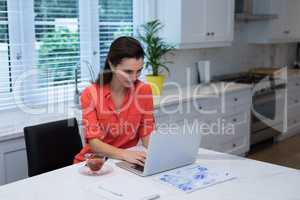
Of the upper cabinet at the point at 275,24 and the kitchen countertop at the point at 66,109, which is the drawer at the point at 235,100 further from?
the upper cabinet at the point at 275,24

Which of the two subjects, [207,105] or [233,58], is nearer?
[207,105]

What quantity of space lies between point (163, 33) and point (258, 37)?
1812 millimetres

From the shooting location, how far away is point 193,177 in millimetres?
1669

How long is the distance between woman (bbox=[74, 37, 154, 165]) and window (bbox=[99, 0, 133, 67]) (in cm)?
137

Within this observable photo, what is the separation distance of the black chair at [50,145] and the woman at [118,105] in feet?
0.32

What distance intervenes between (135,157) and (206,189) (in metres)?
0.41

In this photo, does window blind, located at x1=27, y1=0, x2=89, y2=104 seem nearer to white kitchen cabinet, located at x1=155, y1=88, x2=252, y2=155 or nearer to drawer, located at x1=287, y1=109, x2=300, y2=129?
white kitchen cabinet, located at x1=155, y1=88, x2=252, y2=155

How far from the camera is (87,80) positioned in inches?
134

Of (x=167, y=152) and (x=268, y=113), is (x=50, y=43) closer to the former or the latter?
(x=167, y=152)

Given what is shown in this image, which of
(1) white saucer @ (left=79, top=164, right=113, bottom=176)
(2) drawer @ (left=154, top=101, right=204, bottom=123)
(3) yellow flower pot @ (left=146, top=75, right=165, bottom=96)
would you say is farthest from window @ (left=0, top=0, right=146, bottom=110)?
(1) white saucer @ (left=79, top=164, right=113, bottom=176)

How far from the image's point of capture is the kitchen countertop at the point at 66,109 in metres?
2.45

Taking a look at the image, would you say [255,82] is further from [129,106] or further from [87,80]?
[129,106]

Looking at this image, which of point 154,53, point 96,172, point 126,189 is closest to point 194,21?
point 154,53

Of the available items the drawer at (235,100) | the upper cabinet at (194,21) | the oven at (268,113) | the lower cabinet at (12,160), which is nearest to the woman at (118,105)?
the lower cabinet at (12,160)
